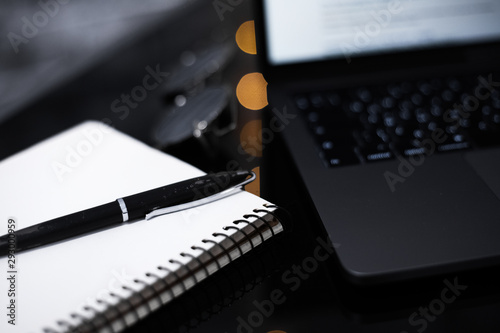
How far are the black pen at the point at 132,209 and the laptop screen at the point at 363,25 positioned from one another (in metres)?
0.20

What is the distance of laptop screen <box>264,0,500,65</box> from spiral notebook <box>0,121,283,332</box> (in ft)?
0.66

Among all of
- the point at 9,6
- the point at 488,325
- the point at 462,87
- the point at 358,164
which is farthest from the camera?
the point at 9,6

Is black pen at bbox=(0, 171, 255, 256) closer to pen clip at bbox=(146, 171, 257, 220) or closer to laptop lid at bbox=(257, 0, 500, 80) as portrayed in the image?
pen clip at bbox=(146, 171, 257, 220)

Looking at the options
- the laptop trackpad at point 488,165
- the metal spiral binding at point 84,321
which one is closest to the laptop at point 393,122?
the laptop trackpad at point 488,165

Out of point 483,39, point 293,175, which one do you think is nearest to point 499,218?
point 293,175

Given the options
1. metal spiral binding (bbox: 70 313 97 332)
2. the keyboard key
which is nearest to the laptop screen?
the keyboard key

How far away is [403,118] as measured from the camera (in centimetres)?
50

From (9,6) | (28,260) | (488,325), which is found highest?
(9,6)

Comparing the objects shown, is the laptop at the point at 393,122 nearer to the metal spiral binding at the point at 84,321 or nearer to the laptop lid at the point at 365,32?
the laptop lid at the point at 365,32

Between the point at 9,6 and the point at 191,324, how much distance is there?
809mm

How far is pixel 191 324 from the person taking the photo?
321 mm

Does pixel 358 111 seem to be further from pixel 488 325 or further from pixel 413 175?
pixel 488 325

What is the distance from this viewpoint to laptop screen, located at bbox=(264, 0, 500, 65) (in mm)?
532

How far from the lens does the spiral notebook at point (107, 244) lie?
0.31m
